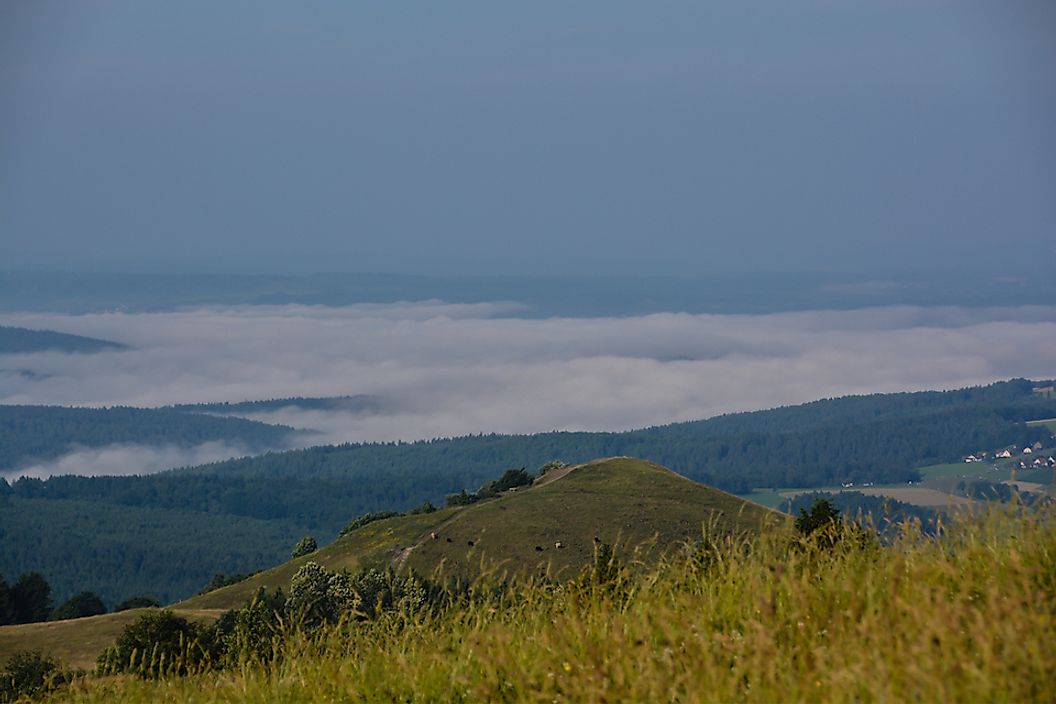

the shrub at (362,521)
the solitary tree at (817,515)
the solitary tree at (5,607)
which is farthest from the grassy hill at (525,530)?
the solitary tree at (817,515)

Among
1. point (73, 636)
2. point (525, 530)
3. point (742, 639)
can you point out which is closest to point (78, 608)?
point (73, 636)

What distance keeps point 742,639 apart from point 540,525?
98423mm

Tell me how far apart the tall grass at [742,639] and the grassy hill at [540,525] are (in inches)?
3230

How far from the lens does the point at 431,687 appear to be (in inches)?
422

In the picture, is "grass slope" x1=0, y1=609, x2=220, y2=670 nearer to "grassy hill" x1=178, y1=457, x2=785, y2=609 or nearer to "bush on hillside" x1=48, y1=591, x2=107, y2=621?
"grassy hill" x1=178, y1=457, x2=785, y2=609

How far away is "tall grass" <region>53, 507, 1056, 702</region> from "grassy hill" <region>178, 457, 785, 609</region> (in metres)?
82.0

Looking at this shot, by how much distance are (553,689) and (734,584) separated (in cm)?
236

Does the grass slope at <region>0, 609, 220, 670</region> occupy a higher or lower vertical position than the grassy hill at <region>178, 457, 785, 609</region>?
lower

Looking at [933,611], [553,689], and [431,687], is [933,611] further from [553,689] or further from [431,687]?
[431,687]

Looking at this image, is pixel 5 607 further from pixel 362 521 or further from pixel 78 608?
pixel 362 521

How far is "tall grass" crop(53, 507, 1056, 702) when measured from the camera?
26.1 feet

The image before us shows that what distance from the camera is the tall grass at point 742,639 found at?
7953mm

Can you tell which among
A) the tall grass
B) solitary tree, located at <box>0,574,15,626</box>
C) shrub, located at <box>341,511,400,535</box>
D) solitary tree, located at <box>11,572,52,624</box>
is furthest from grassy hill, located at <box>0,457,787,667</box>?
the tall grass

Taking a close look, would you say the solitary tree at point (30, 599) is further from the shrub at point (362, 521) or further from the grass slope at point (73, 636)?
the shrub at point (362, 521)
